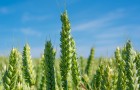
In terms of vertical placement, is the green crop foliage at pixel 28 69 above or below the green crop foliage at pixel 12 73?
above

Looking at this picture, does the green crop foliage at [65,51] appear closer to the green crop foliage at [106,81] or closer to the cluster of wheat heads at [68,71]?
the cluster of wheat heads at [68,71]

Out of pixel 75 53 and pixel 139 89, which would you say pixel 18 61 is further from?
pixel 139 89

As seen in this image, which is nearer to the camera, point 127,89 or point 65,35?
point 127,89

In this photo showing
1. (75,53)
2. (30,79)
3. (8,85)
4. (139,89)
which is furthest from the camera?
(30,79)

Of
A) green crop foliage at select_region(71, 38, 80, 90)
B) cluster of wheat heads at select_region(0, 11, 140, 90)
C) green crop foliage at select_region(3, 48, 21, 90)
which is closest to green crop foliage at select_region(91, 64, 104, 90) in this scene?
cluster of wheat heads at select_region(0, 11, 140, 90)

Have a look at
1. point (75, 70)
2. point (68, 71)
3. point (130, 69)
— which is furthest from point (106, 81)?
point (75, 70)

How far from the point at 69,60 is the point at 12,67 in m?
1.07

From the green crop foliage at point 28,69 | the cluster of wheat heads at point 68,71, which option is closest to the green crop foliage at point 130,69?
the cluster of wheat heads at point 68,71

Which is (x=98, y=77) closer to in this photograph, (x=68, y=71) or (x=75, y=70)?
(x=75, y=70)

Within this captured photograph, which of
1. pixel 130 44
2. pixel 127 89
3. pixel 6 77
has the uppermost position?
pixel 130 44

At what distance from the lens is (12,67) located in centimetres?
554

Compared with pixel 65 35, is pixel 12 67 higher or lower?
lower

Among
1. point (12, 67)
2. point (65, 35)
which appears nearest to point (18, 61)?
point (12, 67)

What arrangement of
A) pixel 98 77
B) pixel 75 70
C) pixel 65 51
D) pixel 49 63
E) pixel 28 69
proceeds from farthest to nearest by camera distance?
pixel 28 69 < pixel 98 77 < pixel 75 70 < pixel 65 51 < pixel 49 63
